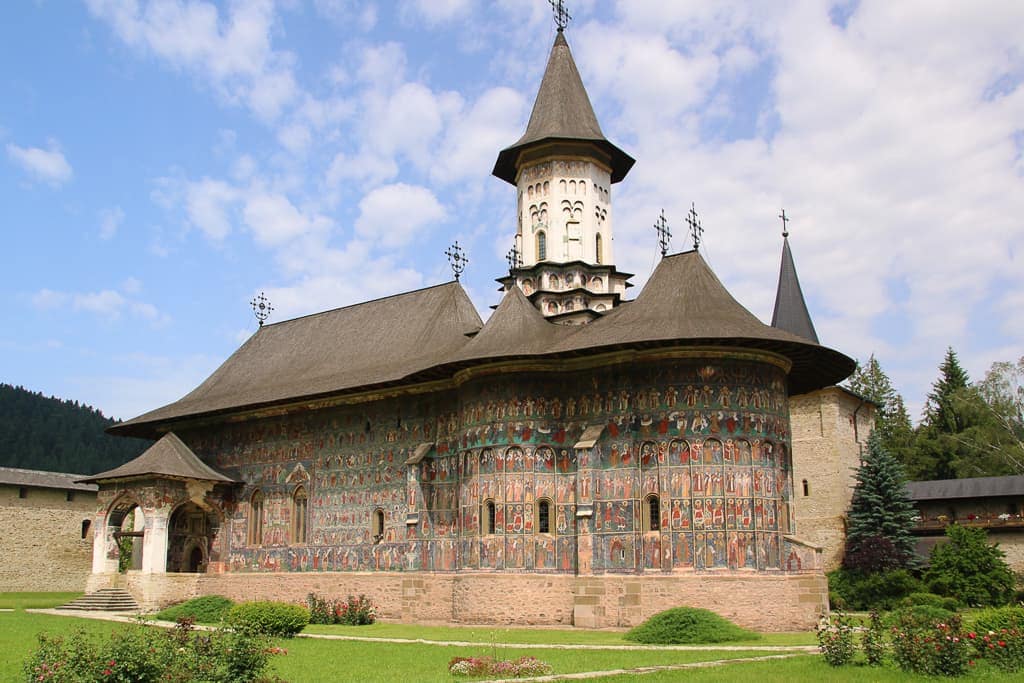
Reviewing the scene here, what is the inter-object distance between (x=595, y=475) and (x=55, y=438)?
61.0 m

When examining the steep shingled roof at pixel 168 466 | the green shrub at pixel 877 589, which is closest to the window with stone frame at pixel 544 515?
the green shrub at pixel 877 589

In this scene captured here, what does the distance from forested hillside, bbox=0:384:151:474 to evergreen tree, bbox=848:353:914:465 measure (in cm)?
4348

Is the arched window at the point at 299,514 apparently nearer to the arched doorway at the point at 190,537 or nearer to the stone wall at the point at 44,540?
the arched doorway at the point at 190,537

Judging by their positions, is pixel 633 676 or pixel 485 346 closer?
pixel 633 676

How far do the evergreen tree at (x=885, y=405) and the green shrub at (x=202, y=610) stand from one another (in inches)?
1305

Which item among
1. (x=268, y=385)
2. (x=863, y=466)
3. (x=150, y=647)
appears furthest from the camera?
(x=863, y=466)

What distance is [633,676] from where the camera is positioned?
12352 mm

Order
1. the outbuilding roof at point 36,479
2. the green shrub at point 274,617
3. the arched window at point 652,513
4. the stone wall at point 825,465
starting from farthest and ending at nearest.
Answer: the outbuilding roof at point 36,479, the stone wall at point 825,465, the arched window at point 652,513, the green shrub at point 274,617

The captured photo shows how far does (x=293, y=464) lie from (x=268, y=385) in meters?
3.16

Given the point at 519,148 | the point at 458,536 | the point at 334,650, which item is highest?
the point at 519,148

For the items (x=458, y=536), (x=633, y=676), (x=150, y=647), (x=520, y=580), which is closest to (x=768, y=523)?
(x=520, y=580)

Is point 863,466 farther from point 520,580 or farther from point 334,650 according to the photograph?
point 334,650

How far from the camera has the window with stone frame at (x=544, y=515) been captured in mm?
22078

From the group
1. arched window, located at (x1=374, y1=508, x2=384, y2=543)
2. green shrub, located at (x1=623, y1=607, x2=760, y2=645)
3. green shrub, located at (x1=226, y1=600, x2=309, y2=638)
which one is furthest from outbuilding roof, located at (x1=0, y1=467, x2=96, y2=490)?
green shrub, located at (x1=623, y1=607, x2=760, y2=645)
